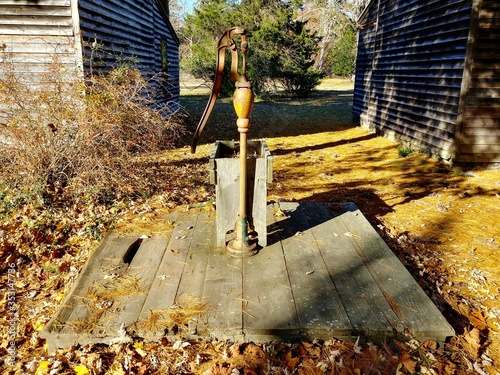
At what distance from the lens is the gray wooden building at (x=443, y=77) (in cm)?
720

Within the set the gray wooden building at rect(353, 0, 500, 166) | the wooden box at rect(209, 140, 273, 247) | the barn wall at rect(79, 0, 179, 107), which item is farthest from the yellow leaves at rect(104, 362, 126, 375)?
the gray wooden building at rect(353, 0, 500, 166)

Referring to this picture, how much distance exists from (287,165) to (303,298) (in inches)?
235

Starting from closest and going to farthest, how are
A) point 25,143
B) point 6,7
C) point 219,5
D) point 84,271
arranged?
point 84,271 → point 25,143 → point 6,7 → point 219,5

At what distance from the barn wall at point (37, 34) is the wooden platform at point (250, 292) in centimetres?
459

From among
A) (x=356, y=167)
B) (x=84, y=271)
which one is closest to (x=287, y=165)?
(x=356, y=167)

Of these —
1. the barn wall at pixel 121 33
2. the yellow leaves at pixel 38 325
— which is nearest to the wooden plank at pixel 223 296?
the yellow leaves at pixel 38 325

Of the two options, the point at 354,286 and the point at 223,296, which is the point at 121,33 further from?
the point at 354,286

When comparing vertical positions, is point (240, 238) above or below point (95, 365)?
above

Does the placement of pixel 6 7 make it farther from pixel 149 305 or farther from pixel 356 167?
pixel 356 167

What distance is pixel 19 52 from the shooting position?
6.94m

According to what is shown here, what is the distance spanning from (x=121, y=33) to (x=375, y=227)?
7498 millimetres

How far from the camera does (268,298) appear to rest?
2822mm

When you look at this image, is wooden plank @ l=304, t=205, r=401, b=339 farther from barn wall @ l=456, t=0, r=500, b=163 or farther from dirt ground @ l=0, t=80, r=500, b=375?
barn wall @ l=456, t=0, r=500, b=163

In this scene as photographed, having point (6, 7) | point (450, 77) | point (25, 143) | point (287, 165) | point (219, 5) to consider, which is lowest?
point (287, 165)
